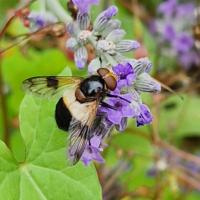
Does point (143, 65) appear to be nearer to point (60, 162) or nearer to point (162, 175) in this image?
point (60, 162)

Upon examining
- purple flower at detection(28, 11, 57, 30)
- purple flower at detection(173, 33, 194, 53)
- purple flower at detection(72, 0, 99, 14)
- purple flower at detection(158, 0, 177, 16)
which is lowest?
purple flower at detection(173, 33, 194, 53)

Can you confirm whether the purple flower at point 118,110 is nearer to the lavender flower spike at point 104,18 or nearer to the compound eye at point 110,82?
the compound eye at point 110,82

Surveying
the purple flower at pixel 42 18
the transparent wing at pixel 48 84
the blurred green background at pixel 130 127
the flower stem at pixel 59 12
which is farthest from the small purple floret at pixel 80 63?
the blurred green background at pixel 130 127

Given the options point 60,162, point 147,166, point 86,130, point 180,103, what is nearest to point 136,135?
point 147,166

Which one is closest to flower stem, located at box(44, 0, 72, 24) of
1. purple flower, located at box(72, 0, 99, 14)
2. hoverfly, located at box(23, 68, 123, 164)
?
purple flower, located at box(72, 0, 99, 14)

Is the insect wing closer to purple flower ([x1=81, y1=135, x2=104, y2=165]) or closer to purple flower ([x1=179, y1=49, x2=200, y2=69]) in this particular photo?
purple flower ([x1=81, y1=135, x2=104, y2=165])

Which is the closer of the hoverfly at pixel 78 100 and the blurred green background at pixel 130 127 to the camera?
the hoverfly at pixel 78 100

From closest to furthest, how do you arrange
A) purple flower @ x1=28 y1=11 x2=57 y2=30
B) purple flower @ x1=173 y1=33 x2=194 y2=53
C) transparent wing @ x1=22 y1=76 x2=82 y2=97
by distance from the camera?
transparent wing @ x1=22 y1=76 x2=82 y2=97
purple flower @ x1=28 y1=11 x2=57 y2=30
purple flower @ x1=173 y1=33 x2=194 y2=53
